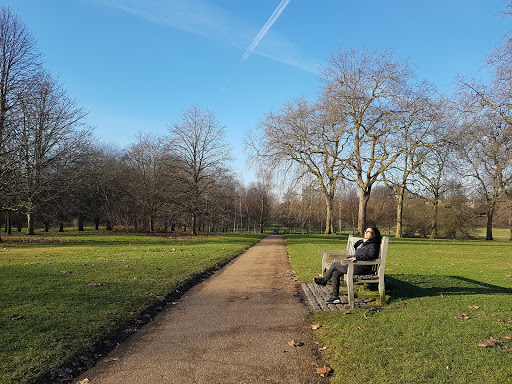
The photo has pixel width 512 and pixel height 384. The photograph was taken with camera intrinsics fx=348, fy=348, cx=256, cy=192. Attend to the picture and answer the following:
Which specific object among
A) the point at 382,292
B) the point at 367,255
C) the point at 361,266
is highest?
the point at 367,255

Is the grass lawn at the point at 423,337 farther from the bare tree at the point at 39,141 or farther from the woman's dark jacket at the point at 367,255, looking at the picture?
the bare tree at the point at 39,141

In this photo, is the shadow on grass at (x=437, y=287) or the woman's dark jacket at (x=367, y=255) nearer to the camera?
the woman's dark jacket at (x=367, y=255)

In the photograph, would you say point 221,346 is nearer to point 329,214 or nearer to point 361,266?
point 361,266

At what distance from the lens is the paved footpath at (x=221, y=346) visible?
141 inches

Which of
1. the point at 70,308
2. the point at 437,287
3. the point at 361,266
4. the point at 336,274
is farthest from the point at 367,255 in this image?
the point at 70,308

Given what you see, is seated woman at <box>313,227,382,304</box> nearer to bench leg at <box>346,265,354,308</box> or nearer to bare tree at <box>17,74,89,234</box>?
bench leg at <box>346,265,354,308</box>

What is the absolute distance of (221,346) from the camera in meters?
4.41

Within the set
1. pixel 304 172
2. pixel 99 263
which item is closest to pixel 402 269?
pixel 99 263

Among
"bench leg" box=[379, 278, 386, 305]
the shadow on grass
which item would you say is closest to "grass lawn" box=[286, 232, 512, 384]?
the shadow on grass

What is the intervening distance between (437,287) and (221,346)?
17.1ft

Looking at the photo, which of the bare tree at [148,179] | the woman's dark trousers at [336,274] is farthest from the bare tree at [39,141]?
the woman's dark trousers at [336,274]

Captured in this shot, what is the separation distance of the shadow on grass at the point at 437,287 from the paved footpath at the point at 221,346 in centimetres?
192

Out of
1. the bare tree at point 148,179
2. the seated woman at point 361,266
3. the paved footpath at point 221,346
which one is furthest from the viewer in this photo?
the bare tree at point 148,179

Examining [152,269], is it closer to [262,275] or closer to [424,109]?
[262,275]
